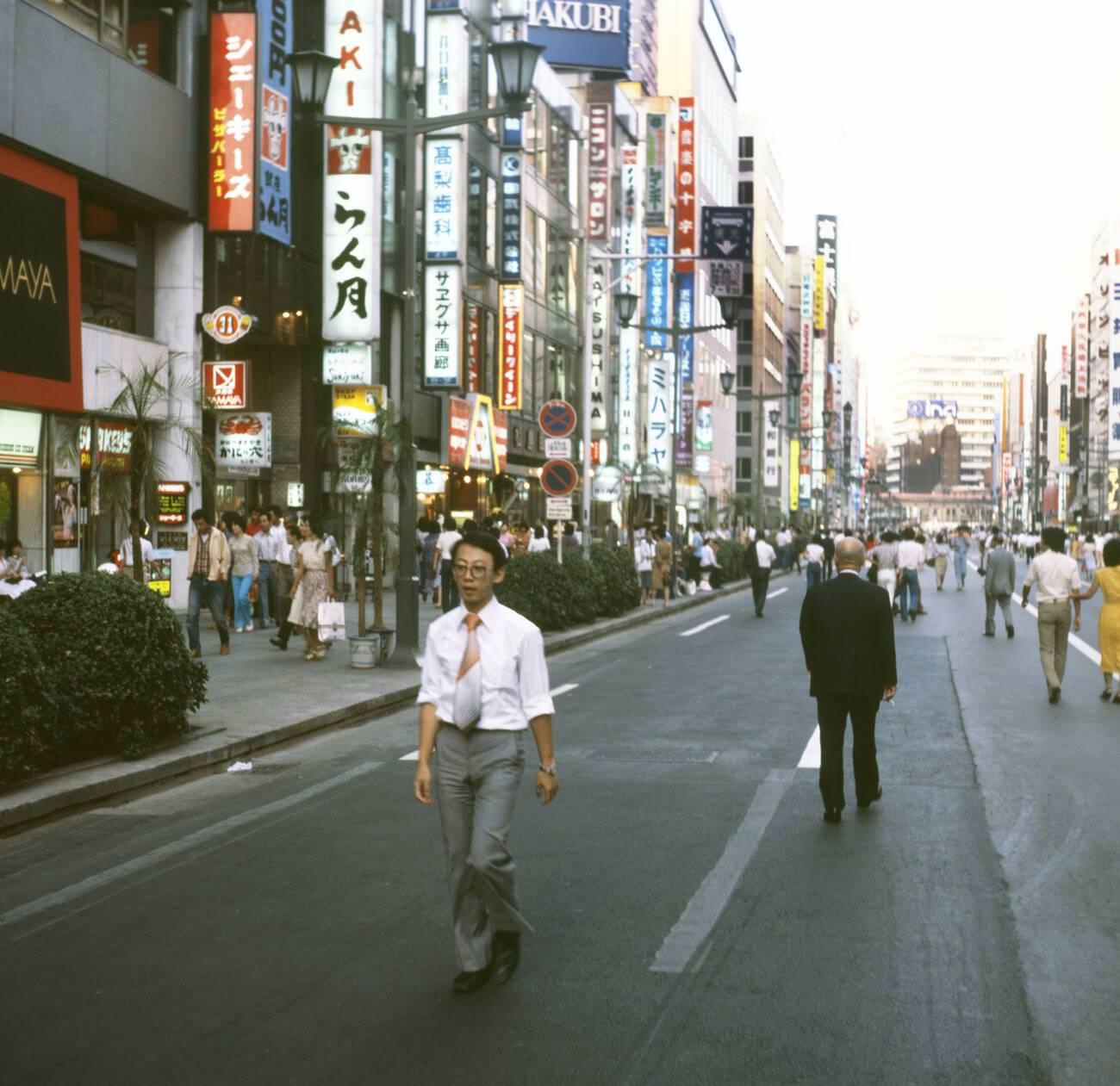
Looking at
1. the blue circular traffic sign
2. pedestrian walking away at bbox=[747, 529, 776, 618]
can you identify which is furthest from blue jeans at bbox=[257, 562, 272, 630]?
pedestrian walking away at bbox=[747, 529, 776, 618]

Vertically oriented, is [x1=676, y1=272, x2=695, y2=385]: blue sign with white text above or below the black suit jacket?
above

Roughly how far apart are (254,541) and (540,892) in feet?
61.4

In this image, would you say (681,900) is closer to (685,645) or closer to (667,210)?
(685,645)

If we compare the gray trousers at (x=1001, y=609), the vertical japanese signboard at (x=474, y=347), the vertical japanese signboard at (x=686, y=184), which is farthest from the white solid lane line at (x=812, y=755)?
the vertical japanese signboard at (x=686, y=184)

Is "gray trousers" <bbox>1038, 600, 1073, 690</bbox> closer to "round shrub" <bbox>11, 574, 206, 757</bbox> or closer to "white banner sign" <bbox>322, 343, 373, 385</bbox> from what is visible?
"round shrub" <bbox>11, 574, 206, 757</bbox>

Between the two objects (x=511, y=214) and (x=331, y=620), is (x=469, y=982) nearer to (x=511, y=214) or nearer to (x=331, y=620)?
(x=331, y=620)

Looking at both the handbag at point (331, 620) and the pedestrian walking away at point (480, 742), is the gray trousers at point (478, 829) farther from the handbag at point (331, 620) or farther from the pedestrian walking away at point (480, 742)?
A: the handbag at point (331, 620)

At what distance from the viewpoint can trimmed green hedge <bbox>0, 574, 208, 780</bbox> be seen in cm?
1032

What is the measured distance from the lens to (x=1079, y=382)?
473 ft

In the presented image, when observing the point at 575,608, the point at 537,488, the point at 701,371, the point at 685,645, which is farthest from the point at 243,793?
the point at 701,371

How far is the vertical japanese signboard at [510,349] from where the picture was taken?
45344 mm

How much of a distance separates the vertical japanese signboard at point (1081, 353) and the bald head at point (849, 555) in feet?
449

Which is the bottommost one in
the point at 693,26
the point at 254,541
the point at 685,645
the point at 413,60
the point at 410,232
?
the point at 685,645

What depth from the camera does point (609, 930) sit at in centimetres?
693
